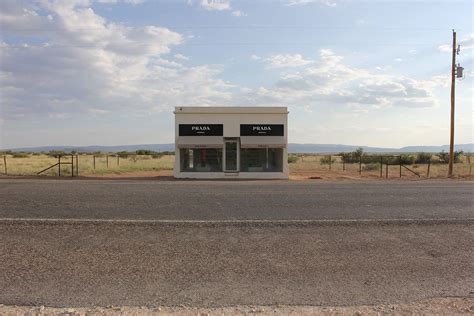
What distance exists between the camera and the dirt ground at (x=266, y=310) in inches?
210

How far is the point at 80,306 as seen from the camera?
18.3 feet

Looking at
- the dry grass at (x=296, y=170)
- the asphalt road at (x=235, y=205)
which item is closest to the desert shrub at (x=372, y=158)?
the dry grass at (x=296, y=170)

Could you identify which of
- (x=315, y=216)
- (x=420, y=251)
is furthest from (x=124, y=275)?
(x=315, y=216)

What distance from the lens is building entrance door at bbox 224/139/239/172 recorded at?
97.6 feet

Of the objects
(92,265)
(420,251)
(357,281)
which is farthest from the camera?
(420,251)

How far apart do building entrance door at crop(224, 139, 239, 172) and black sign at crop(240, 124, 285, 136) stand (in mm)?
908

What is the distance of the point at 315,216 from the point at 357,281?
16.8 feet

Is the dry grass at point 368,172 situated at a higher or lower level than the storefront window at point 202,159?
lower

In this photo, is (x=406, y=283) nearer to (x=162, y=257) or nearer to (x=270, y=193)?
(x=162, y=257)

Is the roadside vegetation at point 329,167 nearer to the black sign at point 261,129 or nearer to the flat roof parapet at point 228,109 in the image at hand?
the black sign at point 261,129

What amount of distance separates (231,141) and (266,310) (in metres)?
24.7

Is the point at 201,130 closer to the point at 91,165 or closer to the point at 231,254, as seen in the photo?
the point at 91,165

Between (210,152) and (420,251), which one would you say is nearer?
(420,251)

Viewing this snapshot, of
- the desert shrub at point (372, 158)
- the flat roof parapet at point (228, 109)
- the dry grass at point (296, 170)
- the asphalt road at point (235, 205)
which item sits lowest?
the dry grass at point (296, 170)
